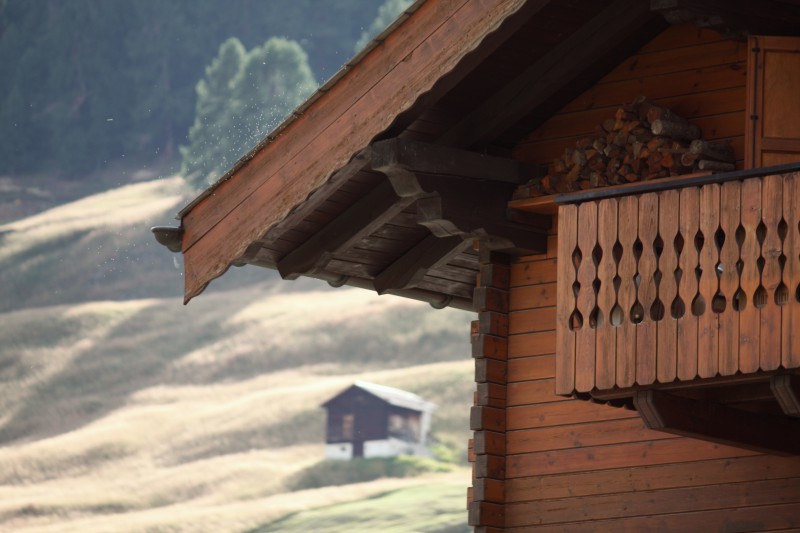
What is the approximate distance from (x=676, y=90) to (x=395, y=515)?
141ft

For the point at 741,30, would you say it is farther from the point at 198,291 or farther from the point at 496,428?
the point at 198,291

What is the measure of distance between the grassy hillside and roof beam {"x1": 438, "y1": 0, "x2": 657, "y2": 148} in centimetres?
3815

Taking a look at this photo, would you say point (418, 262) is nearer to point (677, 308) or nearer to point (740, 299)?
point (677, 308)

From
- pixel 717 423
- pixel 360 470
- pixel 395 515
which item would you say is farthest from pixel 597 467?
pixel 360 470

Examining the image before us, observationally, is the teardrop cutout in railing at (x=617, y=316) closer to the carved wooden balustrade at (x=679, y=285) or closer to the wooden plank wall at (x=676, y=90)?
the carved wooden balustrade at (x=679, y=285)

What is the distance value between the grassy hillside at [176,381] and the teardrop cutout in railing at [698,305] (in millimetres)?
40648

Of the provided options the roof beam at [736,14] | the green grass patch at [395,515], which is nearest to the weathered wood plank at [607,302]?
the roof beam at [736,14]

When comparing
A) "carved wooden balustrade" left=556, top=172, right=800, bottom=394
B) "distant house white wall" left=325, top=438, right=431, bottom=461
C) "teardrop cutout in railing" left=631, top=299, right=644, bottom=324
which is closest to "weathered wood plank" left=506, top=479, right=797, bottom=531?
"carved wooden balustrade" left=556, top=172, right=800, bottom=394

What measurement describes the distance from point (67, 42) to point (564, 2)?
104 m

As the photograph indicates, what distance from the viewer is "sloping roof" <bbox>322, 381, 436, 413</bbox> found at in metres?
67.6

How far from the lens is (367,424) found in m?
69.0

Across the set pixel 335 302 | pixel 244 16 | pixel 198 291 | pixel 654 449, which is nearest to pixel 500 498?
pixel 654 449

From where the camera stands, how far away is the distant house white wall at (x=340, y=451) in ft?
225

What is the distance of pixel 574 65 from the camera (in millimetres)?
13883
